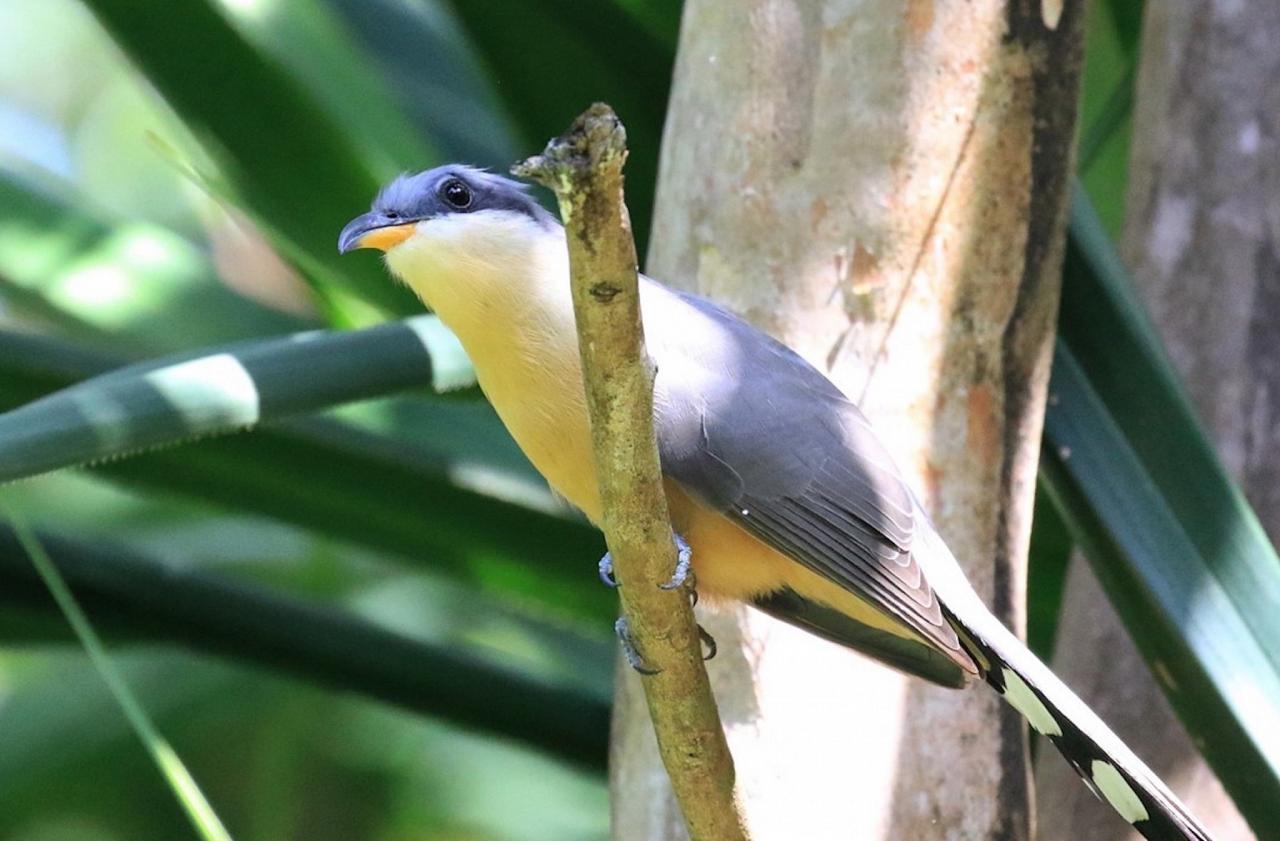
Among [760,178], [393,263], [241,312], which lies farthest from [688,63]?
[241,312]

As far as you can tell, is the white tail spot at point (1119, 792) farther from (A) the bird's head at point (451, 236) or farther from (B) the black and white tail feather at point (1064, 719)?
(A) the bird's head at point (451, 236)

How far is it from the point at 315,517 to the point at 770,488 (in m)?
1.13

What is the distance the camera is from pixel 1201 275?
308cm

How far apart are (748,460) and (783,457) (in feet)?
0.21

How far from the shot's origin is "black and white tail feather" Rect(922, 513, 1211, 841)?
1.97 m

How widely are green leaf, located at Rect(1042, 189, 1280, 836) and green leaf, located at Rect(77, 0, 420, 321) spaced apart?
1.25 meters

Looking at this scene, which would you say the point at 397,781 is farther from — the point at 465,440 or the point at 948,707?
the point at 948,707

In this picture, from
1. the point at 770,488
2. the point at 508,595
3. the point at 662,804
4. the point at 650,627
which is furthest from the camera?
the point at 508,595

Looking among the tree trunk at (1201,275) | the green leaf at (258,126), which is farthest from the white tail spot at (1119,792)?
the green leaf at (258,126)

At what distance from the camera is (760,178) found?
93.0 inches

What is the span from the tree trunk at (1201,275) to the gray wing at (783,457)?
3.40ft

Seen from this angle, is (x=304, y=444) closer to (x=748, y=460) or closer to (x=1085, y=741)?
(x=748, y=460)

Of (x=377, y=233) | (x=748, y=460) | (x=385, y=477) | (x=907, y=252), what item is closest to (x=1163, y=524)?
(x=907, y=252)

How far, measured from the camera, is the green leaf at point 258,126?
2762mm
